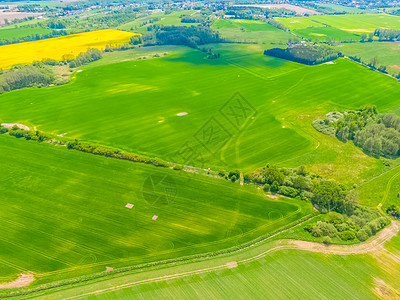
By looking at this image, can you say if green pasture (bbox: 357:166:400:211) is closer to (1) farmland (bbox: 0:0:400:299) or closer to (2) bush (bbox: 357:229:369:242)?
(1) farmland (bbox: 0:0:400:299)

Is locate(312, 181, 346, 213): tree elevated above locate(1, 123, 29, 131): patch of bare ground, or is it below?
below

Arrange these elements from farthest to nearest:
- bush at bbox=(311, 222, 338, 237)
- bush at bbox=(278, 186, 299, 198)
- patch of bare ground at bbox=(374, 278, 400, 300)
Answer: bush at bbox=(278, 186, 299, 198)
bush at bbox=(311, 222, 338, 237)
patch of bare ground at bbox=(374, 278, 400, 300)

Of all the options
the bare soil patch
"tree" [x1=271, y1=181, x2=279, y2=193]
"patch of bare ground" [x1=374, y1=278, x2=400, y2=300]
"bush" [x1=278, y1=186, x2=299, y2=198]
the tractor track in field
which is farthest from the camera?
the bare soil patch

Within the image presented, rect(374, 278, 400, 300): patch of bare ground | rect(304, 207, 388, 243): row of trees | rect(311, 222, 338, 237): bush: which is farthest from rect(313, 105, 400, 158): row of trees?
rect(374, 278, 400, 300): patch of bare ground

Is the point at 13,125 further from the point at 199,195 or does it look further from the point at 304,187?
the point at 304,187

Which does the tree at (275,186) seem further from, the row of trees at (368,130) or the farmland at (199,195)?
the row of trees at (368,130)

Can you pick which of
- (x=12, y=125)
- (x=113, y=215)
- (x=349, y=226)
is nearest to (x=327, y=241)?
(x=349, y=226)
